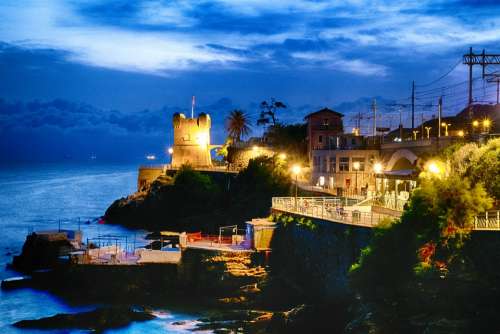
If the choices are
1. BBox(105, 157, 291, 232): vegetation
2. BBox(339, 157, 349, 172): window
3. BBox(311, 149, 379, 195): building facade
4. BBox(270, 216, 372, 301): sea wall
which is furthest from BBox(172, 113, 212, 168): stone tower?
BBox(270, 216, 372, 301): sea wall

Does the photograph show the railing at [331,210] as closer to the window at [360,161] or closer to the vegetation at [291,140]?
the window at [360,161]

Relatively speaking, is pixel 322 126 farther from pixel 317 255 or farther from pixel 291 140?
pixel 317 255

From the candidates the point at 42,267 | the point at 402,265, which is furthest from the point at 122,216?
the point at 402,265

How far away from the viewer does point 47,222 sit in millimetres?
92688

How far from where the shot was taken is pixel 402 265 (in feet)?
102

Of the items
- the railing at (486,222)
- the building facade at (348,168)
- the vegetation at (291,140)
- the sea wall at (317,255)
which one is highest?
the vegetation at (291,140)

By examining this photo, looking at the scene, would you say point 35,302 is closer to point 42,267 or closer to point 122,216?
point 42,267

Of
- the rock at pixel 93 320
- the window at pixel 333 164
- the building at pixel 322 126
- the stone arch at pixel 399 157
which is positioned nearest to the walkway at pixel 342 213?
the rock at pixel 93 320

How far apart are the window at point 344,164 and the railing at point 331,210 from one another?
19.0 meters

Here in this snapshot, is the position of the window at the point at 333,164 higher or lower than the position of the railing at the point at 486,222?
higher

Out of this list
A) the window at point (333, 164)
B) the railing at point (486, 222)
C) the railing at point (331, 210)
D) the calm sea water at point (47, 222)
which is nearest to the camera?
the railing at point (486, 222)

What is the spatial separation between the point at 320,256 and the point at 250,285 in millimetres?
5605

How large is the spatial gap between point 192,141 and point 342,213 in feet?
217

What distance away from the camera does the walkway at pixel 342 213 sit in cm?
3077
